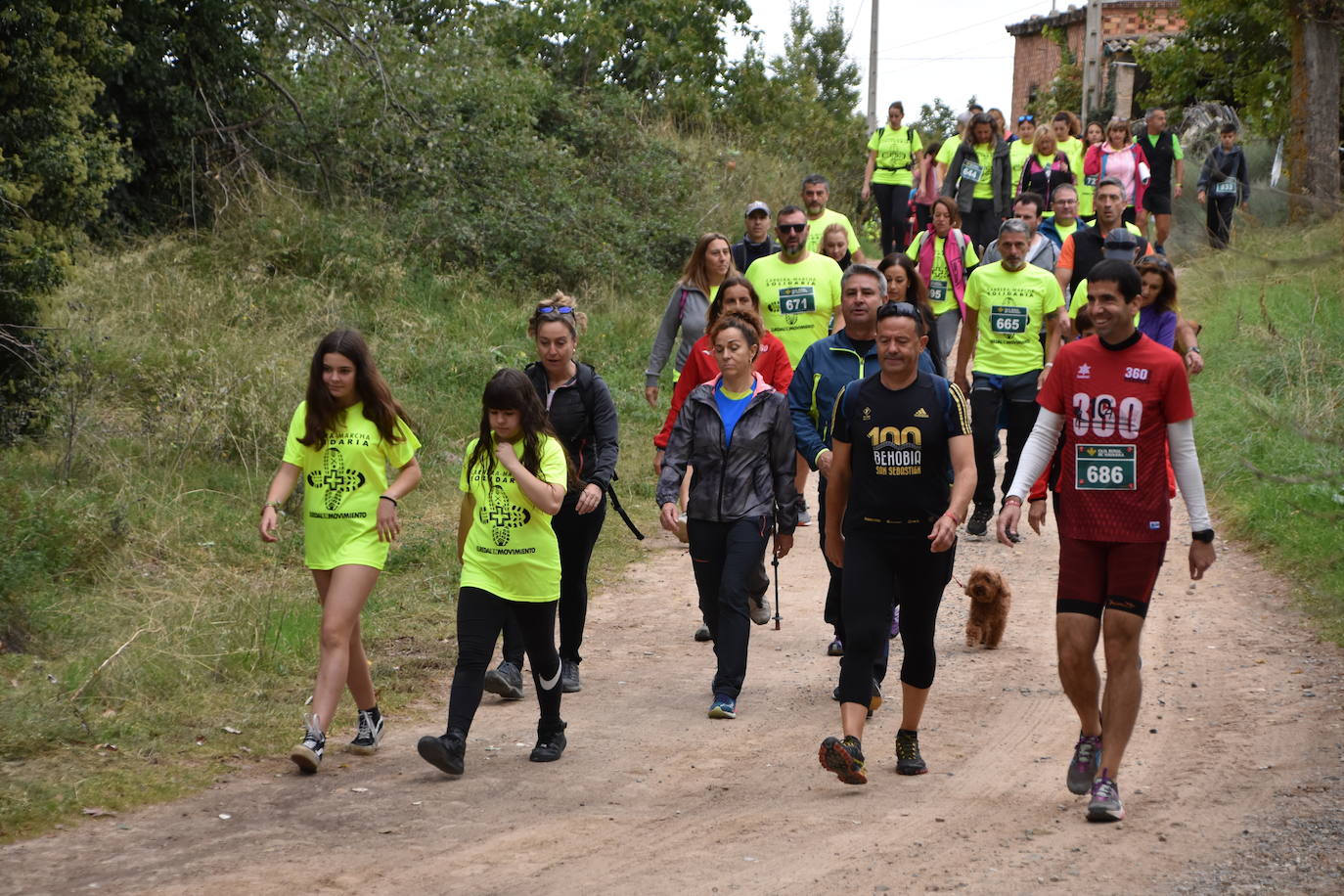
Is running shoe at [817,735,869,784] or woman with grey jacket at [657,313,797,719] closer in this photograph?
running shoe at [817,735,869,784]

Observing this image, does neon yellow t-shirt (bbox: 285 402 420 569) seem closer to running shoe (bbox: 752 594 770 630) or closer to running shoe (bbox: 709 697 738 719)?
running shoe (bbox: 709 697 738 719)

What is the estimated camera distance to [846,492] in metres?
6.14

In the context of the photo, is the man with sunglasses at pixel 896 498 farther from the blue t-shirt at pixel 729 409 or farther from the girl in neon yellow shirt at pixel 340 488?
the girl in neon yellow shirt at pixel 340 488

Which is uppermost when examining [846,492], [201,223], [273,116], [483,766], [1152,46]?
[1152,46]

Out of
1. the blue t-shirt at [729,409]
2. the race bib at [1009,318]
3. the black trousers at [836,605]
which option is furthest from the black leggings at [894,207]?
the blue t-shirt at [729,409]

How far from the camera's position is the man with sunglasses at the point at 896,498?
231 inches

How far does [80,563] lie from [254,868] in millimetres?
4496

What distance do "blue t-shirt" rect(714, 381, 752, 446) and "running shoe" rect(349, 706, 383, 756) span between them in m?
2.08

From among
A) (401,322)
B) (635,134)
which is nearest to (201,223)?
(401,322)

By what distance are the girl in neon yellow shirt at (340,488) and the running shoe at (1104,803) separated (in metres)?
3.00

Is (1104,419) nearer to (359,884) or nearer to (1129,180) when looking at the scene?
(359,884)

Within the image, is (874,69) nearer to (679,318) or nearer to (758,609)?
(679,318)

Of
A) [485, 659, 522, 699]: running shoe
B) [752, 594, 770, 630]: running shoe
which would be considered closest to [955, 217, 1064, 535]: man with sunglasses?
[752, 594, 770, 630]: running shoe

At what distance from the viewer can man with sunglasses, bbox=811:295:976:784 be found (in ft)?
19.2
